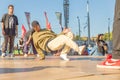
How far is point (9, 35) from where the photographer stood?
12484 mm

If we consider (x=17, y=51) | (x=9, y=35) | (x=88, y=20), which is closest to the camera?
(x=9, y=35)

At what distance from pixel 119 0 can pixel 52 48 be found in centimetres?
390

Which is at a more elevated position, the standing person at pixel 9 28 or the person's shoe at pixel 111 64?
the standing person at pixel 9 28

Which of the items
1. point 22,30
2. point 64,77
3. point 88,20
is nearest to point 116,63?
point 64,77

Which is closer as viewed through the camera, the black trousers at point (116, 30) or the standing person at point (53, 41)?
the black trousers at point (116, 30)

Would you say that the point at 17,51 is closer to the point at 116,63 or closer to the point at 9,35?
the point at 9,35

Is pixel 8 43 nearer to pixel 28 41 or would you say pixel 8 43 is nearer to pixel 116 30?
pixel 28 41

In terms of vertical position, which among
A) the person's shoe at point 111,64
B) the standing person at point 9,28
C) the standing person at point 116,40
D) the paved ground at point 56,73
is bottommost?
the paved ground at point 56,73

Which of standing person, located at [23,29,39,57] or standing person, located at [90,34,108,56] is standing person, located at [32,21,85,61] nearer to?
standing person, located at [23,29,39,57]

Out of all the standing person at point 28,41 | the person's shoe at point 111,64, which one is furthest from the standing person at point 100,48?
the person's shoe at point 111,64

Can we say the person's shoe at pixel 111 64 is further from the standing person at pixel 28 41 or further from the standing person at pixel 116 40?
the standing person at pixel 28 41

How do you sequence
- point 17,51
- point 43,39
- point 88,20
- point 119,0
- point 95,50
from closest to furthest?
point 119,0, point 43,39, point 95,50, point 17,51, point 88,20

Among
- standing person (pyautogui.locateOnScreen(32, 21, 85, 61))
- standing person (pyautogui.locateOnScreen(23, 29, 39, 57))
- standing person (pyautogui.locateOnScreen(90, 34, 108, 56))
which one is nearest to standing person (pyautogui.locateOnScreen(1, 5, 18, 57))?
standing person (pyautogui.locateOnScreen(23, 29, 39, 57))

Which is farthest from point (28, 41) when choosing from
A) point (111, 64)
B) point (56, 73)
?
point (56, 73)
